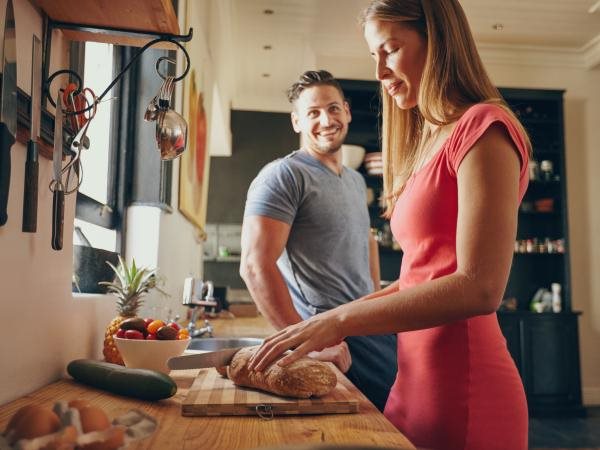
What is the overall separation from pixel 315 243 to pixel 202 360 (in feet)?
2.95

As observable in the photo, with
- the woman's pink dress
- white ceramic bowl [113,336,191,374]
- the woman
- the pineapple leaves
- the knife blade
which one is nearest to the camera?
the woman

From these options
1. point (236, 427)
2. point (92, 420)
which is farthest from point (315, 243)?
point (92, 420)

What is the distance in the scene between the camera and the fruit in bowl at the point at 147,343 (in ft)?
4.33

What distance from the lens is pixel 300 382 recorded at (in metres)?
1.06

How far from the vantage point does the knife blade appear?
1.21 meters

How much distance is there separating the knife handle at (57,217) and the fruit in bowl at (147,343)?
1.01 ft

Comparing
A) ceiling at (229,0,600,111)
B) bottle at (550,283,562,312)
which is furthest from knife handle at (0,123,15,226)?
bottle at (550,283,562,312)

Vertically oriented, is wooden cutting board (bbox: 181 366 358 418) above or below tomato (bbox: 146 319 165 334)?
below

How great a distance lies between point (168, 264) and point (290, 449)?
7.75 feet

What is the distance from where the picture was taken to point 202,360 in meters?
1.23

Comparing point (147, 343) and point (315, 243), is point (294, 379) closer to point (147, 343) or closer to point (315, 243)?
point (147, 343)

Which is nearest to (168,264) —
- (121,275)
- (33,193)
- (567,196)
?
(121,275)

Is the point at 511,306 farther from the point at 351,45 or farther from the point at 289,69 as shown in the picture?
the point at 289,69

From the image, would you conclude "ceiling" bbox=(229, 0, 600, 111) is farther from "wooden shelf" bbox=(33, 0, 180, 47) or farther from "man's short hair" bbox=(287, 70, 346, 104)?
"wooden shelf" bbox=(33, 0, 180, 47)
